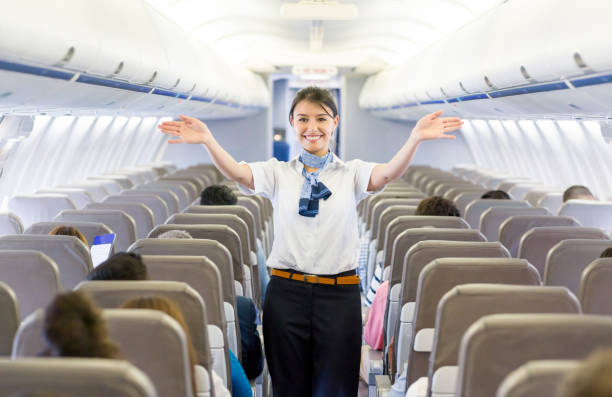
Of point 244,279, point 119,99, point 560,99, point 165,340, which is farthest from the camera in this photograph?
point 119,99

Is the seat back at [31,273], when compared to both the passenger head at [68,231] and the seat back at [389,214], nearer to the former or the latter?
the passenger head at [68,231]

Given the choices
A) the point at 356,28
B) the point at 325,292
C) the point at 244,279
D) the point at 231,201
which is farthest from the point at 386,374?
the point at 356,28

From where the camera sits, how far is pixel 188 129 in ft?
11.8

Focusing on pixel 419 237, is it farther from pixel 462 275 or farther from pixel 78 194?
pixel 78 194

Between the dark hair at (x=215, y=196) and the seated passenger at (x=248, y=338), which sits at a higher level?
the dark hair at (x=215, y=196)

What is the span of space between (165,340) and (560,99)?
5.27 meters

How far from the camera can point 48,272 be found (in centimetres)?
351

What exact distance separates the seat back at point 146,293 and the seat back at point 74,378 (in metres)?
1.00

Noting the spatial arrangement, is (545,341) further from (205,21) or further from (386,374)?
(205,21)

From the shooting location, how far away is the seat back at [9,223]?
5844 millimetres

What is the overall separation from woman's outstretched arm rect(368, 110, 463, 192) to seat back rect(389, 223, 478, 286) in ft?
3.45

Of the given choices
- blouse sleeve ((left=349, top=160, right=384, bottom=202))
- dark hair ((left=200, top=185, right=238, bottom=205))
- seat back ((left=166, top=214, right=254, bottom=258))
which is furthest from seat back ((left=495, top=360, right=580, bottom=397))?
dark hair ((left=200, top=185, right=238, bottom=205))

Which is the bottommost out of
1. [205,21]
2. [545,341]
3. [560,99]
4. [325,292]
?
[325,292]

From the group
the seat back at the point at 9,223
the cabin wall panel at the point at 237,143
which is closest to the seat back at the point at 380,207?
the seat back at the point at 9,223
